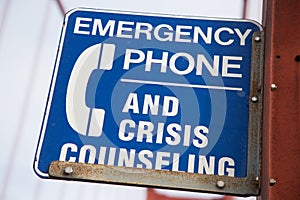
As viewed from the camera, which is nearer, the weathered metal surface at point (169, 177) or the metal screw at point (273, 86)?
the weathered metal surface at point (169, 177)

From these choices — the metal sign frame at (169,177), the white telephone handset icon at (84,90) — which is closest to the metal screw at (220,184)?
the metal sign frame at (169,177)

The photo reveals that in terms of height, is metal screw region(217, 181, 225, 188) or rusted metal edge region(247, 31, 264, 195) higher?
rusted metal edge region(247, 31, 264, 195)

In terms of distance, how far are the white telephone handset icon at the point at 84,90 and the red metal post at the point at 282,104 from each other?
0.69 ft

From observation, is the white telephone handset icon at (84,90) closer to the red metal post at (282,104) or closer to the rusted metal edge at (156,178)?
the rusted metal edge at (156,178)

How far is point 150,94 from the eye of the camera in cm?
68

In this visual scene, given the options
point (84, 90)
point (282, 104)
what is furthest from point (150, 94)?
point (282, 104)

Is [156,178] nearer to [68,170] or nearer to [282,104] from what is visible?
[68,170]

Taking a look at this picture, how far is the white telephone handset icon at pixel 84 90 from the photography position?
0.66 metres

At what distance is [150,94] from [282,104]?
183 mm

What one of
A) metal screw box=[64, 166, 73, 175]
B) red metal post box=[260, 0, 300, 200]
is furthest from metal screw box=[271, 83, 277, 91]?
metal screw box=[64, 166, 73, 175]

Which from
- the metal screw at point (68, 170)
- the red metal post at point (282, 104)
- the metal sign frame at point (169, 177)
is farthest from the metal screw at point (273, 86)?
the metal screw at point (68, 170)

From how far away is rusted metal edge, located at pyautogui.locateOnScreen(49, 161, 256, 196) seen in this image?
0.62m

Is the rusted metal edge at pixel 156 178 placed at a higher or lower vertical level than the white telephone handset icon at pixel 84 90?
lower

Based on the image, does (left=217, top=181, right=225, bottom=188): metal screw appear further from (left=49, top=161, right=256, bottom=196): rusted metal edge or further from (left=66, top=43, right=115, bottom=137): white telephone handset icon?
(left=66, top=43, right=115, bottom=137): white telephone handset icon
